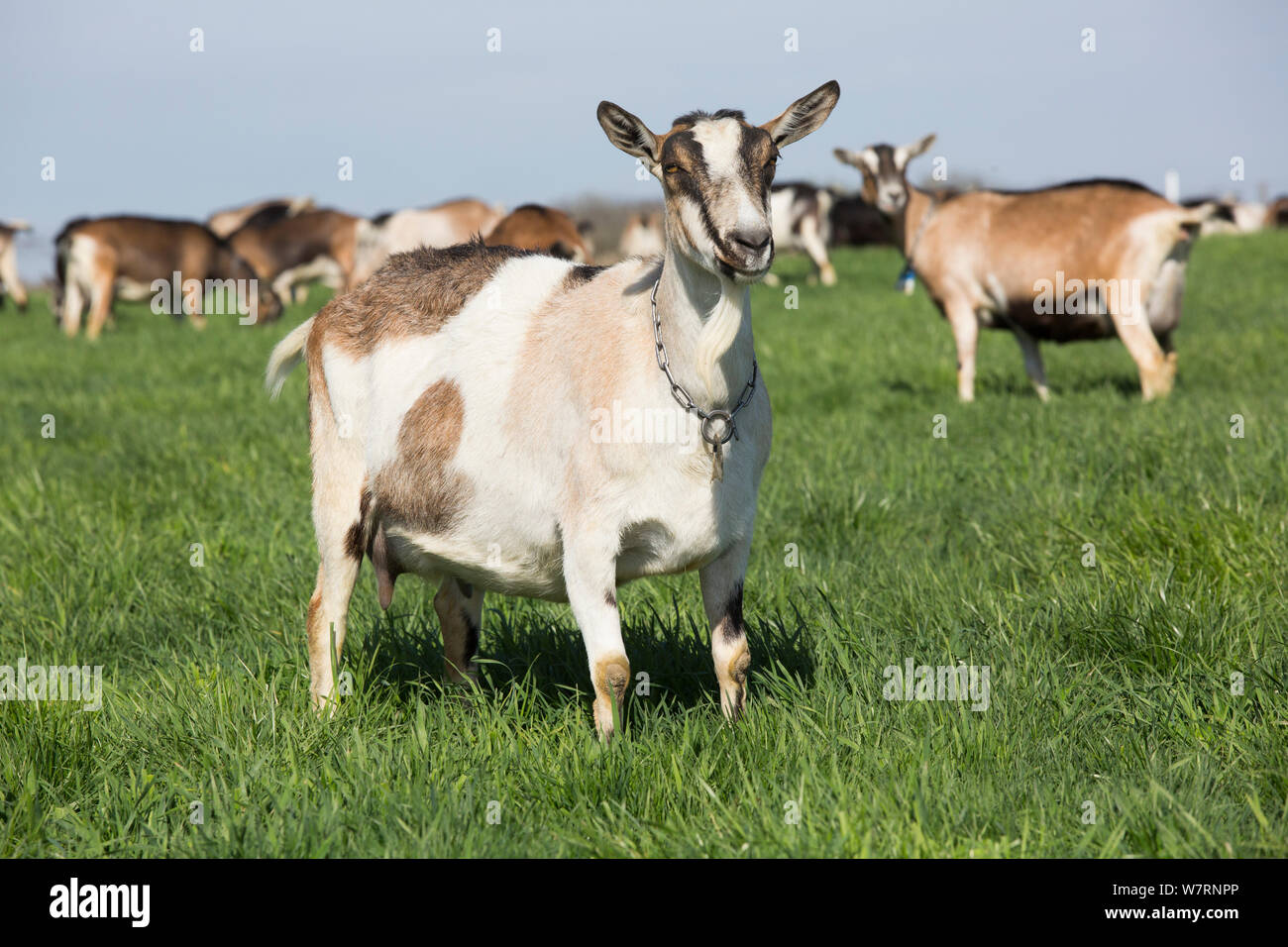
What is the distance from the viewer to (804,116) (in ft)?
11.8

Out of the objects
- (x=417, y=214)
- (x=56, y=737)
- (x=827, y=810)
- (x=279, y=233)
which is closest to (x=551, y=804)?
(x=827, y=810)

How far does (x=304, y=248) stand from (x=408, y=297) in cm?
2180

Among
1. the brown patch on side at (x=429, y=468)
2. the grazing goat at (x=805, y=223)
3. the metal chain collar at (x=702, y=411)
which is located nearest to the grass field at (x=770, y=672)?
the brown patch on side at (x=429, y=468)

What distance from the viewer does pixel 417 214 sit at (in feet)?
75.0

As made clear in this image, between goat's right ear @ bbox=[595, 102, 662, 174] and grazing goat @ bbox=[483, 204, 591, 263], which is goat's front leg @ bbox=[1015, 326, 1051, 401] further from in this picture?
goat's right ear @ bbox=[595, 102, 662, 174]

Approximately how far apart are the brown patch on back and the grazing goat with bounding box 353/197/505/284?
17.5 metres

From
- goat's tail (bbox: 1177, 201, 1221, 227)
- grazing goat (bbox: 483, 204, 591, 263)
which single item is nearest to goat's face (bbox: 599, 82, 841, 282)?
goat's tail (bbox: 1177, 201, 1221, 227)

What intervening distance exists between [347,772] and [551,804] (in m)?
0.60

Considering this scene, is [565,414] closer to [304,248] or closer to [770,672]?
[770,672]

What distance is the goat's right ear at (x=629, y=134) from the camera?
3428 mm

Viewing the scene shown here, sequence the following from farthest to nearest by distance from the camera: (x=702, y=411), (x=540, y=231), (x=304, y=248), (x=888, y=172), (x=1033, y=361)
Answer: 1. (x=304, y=248)
2. (x=888, y=172)
3. (x=540, y=231)
4. (x=1033, y=361)
5. (x=702, y=411)

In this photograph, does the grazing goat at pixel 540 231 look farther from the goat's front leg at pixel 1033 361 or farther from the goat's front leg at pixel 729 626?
the goat's front leg at pixel 729 626

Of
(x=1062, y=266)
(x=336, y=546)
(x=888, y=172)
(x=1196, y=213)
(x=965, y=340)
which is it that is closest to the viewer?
(x=336, y=546)

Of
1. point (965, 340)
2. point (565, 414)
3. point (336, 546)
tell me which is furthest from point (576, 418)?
point (965, 340)
